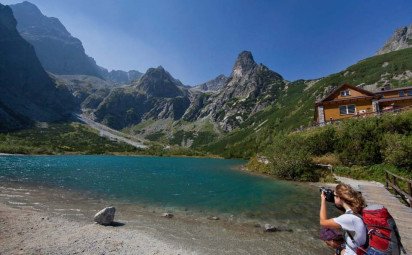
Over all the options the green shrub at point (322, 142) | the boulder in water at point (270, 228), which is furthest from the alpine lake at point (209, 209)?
the green shrub at point (322, 142)

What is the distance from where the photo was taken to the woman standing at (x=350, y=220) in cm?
648

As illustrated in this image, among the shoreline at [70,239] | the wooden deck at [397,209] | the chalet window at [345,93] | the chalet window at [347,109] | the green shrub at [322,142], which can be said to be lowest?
the shoreline at [70,239]

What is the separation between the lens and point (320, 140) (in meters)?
44.7

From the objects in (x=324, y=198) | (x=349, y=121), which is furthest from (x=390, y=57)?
(x=324, y=198)

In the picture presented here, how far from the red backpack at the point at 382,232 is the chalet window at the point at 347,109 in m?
57.2

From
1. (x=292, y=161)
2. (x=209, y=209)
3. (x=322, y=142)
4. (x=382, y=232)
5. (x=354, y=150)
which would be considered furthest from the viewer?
(x=322, y=142)

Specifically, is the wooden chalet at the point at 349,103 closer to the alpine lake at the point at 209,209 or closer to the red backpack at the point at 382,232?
the alpine lake at the point at 209,209

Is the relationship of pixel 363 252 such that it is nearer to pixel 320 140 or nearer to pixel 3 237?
pixel 3 237

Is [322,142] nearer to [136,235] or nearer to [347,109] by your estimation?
[347,109]

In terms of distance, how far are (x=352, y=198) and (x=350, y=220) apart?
528 mm

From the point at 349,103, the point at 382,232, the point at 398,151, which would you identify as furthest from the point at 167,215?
the point at 349,103

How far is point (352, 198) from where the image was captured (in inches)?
265

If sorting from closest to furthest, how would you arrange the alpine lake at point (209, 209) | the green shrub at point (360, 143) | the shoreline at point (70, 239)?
the shoreline at point (70, 239) → the alpine lake at point (209, 209) → the green shrub at point (360, 143)

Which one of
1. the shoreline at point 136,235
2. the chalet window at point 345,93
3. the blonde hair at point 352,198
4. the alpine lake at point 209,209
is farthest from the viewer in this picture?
Answer: the chalet window at point 345,93
